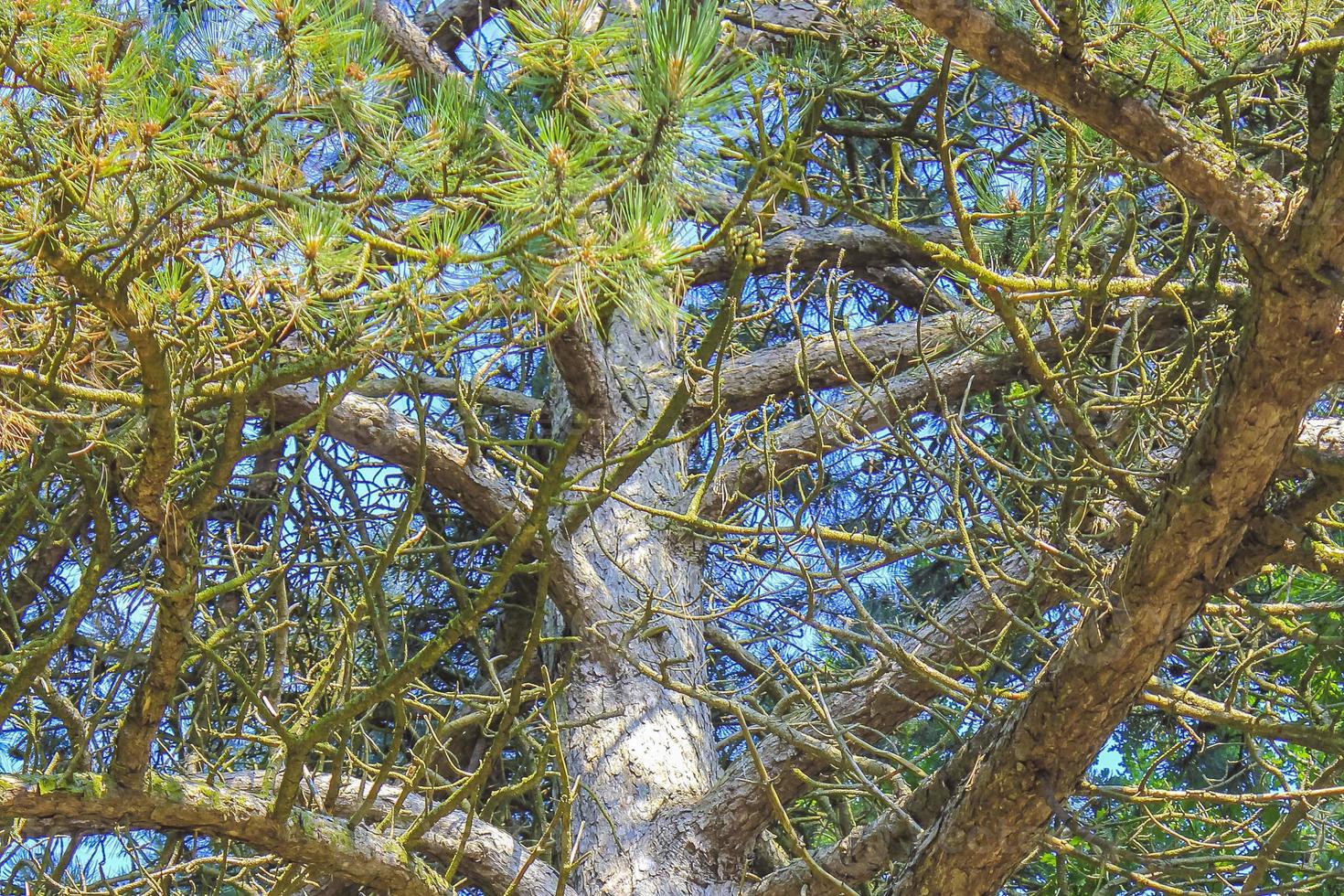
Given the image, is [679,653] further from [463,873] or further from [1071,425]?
[1071,425]

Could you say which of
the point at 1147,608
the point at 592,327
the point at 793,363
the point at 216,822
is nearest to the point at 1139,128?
the point at 1147,608

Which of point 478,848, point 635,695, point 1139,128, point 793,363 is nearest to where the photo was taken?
point 1139,128

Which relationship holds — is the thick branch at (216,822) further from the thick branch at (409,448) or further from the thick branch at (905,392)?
the thick branch at (905,392)

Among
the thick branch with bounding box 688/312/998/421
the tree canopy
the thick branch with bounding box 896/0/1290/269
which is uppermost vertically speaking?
the thick branch with bounding box 688/312/998/421

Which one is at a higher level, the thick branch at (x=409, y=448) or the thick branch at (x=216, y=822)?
the thick branch at (x=409, y=448)

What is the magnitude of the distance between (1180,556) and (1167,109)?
770mm

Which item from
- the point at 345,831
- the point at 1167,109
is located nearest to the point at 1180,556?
the point at 1167,109

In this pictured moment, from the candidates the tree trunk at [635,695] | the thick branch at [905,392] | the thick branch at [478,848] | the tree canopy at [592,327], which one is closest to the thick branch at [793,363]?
the thick branch at [905,392]

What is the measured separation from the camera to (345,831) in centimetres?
271

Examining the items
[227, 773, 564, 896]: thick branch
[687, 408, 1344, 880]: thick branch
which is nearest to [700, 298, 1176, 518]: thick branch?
[687, 408, 1344, 880]: thick branch

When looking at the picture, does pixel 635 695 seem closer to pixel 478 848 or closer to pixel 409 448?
pixel 478 848

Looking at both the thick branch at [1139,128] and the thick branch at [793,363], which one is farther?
the thick branch at [793,363]

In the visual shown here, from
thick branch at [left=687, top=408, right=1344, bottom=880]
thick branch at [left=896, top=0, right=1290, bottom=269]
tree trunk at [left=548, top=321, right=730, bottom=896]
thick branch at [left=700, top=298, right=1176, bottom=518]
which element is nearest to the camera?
thick branch at [left=896, top=0, right=1290, bottom=269]

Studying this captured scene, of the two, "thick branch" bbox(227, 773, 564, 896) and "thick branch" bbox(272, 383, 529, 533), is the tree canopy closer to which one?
"thick branch" bbox(227, 773, 564, 896)
